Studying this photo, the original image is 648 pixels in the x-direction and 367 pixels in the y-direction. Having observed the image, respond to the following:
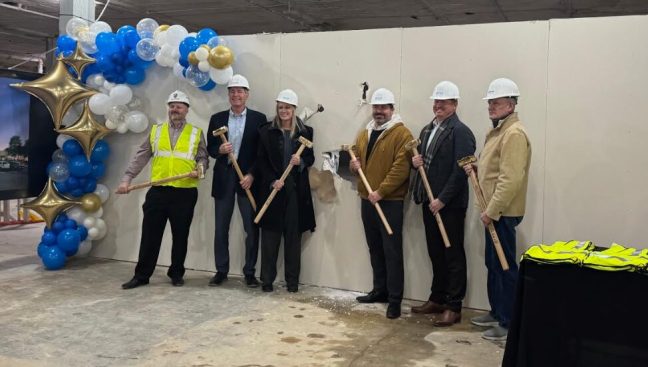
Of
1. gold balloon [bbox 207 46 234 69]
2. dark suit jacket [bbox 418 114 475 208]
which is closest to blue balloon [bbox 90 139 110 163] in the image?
gold balloon [bbox 207 46 234 69]

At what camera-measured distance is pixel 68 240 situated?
5500 mm

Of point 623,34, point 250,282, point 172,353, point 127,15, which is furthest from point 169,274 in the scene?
point 127,15

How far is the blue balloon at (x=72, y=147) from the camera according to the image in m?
5.56

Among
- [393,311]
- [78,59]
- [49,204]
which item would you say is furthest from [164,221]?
[393,311]

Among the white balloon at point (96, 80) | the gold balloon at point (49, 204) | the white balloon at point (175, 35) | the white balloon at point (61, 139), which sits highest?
the white balloon at point (175, 35)

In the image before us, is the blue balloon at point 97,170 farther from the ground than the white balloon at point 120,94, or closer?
closer

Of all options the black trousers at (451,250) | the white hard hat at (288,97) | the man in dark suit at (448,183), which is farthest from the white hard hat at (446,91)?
the white hard hat at (288,97)

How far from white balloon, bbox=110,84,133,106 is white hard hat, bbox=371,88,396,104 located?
2.32 m

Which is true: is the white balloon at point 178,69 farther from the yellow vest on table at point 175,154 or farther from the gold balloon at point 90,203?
the gold balloon at point 90,203

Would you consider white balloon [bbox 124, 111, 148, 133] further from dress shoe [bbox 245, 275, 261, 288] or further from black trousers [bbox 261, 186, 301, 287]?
dress shoe [bbox 245, 275, 261, 288]

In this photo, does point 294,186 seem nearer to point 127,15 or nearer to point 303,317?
point 303,317

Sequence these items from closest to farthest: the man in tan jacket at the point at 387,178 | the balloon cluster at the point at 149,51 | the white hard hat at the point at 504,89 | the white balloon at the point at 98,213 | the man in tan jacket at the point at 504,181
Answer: the man in tan jacket at the point at 504,181, the white hard hat at the point at 504,89, the man in tan jacket at the point at 387,178, the balloon cluster at the point at 149,51, the white balloon at the point at 98,213

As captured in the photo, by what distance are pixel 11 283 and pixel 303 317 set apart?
2.53m

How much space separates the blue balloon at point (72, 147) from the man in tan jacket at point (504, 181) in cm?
351
